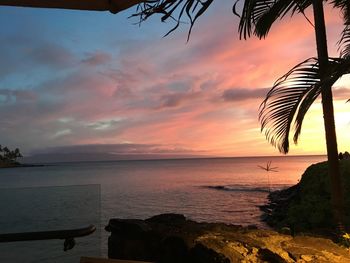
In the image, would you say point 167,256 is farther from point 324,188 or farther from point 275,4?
point 324,188

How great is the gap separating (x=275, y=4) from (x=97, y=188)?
386 centimetres

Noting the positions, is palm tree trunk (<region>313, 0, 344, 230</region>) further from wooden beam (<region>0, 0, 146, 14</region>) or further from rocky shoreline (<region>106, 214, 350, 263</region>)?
wooden beam (<region>0, 0, 146, 14</region>)

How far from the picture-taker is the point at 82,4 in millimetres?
2803

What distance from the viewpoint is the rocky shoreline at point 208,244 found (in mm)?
5121

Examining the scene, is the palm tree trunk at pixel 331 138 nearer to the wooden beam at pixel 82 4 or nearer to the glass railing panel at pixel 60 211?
the glass railing panel at pixel 60 211

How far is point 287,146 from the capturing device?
5945mm

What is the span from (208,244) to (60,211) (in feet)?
7.13

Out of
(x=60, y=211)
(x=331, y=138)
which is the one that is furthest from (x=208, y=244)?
(x=331, y=138)

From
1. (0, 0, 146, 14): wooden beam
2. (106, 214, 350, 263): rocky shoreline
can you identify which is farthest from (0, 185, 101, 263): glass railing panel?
(106, 214, 350, 263): rocky shoreline

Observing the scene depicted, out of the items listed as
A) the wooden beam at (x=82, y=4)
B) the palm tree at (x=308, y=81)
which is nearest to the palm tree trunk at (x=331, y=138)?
the palm tree at (x=308, y=81)

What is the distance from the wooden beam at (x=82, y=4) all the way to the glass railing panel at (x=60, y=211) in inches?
71.8

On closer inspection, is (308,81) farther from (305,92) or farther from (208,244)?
(208,244)

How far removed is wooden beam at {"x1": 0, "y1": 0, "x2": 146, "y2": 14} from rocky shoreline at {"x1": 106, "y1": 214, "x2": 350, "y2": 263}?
11.8ft

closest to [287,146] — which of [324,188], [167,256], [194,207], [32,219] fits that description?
[167,256]
